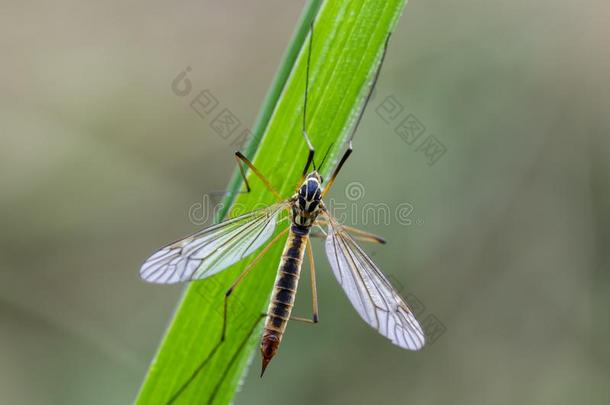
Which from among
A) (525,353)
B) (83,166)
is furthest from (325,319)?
(83,166)

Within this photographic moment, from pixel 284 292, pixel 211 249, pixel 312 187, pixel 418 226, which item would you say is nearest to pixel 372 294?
pixel 284 292

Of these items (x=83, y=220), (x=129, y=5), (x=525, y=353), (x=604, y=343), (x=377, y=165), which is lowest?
(x=604, y=343)

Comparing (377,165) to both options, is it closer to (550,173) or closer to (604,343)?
(550,173)

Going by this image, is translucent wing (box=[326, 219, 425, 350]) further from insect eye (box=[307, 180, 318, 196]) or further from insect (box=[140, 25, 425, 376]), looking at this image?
insect eye (box=[307, 180, 318, 196])

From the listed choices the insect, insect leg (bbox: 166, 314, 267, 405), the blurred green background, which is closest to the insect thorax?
the insect

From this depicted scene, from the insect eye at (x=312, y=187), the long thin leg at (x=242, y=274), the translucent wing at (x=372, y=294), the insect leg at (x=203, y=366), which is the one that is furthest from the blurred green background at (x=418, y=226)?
the insect leg at (x=203, y=366)

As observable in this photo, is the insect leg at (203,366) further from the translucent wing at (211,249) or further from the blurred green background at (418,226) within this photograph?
the blurred green background at (418,226)
